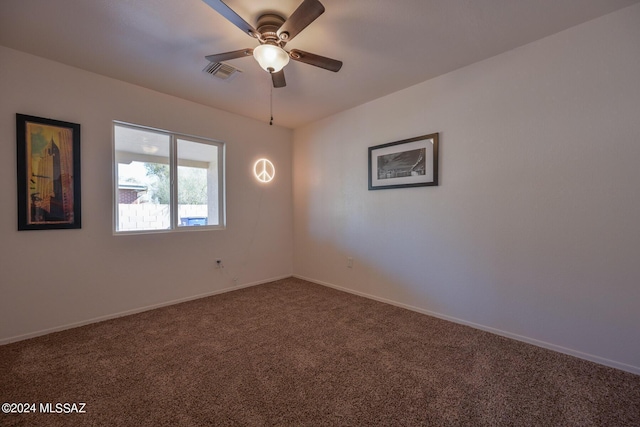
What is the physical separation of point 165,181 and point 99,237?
35.8 inches

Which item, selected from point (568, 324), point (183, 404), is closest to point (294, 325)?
point (183, 404)

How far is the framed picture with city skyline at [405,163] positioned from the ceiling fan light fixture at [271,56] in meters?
1.67

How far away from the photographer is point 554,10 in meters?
1.84

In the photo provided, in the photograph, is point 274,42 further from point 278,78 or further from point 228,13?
point 228,13

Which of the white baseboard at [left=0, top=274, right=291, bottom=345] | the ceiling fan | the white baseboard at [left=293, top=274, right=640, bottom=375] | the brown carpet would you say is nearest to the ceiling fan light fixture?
the ceiling fan

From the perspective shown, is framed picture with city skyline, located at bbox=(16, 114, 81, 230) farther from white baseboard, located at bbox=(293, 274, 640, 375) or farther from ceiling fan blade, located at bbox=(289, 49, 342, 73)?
white baseboard, located at bbox=(293, 274, 640, 375)

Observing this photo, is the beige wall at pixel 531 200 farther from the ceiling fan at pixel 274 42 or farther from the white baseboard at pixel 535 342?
the ceiling fan at pixel 274 42

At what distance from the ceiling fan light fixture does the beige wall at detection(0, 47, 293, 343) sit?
6.20 ft

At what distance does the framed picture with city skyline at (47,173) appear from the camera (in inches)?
91.3

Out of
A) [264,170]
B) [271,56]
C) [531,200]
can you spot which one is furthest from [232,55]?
[531,200]

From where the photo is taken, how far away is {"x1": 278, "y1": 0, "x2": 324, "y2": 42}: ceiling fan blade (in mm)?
1478

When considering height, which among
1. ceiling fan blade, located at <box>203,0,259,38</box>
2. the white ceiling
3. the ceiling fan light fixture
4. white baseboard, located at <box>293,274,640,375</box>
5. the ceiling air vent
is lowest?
white baseboard, located at <box>293,274,640,375</box>

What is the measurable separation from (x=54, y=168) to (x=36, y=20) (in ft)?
3.98

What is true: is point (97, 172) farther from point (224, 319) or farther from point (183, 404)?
point (183, 404)
